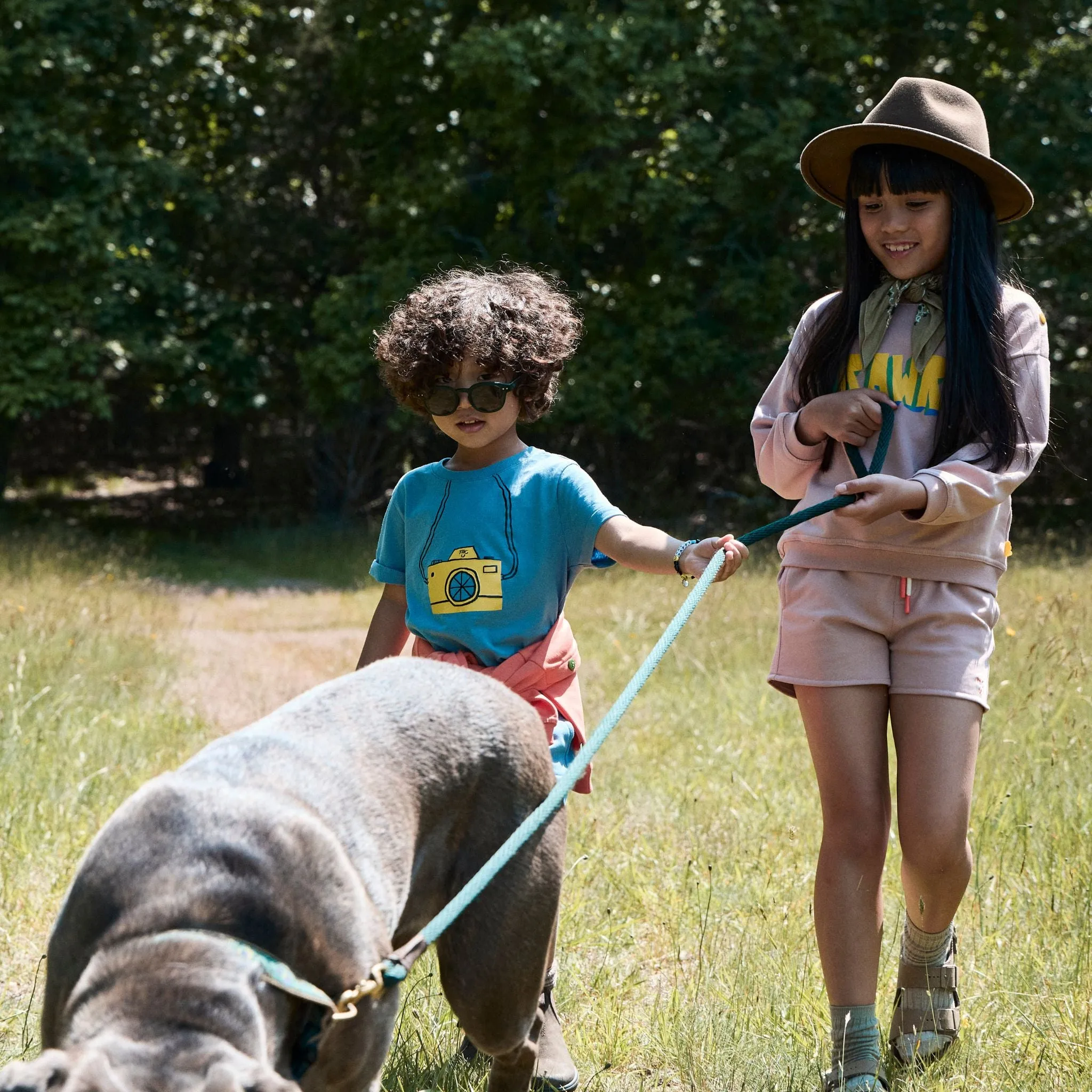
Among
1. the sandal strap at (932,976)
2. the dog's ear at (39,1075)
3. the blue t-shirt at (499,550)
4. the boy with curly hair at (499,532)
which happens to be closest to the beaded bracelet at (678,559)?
the boy with curly hair at (499,532)

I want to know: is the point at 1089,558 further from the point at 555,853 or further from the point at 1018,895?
the point at 555,853

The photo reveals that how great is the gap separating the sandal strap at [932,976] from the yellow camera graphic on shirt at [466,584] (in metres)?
1.38

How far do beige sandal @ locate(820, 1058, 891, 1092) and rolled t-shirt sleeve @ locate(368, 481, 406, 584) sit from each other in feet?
5.25

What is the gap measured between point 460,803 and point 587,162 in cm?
1495

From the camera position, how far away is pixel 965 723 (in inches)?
117

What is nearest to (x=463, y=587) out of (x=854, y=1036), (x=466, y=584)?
(x=466, y=584)

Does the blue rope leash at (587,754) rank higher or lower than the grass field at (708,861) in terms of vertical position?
higher

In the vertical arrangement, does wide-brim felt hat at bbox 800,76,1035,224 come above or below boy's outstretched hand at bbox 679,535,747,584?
above

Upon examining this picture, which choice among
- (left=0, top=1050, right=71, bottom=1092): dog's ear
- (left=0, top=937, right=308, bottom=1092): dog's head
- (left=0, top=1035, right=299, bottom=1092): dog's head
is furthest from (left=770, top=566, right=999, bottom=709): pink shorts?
(left=0, top=1050, right=71, bottom=1092): dog's ear

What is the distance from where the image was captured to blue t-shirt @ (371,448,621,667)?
3.13 metres

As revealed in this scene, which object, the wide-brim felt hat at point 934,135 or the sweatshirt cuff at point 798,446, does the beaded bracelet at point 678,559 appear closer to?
A: the sweatshirt cuff at point 798,446

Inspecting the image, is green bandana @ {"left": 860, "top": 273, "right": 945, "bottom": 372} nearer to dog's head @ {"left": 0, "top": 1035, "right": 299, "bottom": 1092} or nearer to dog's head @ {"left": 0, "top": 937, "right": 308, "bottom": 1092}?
dog's head @ {"left": 0, "top": 937, "right": 308, "bottom": 1092}

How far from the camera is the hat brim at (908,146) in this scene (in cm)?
304

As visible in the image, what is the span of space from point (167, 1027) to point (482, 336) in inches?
76.4
